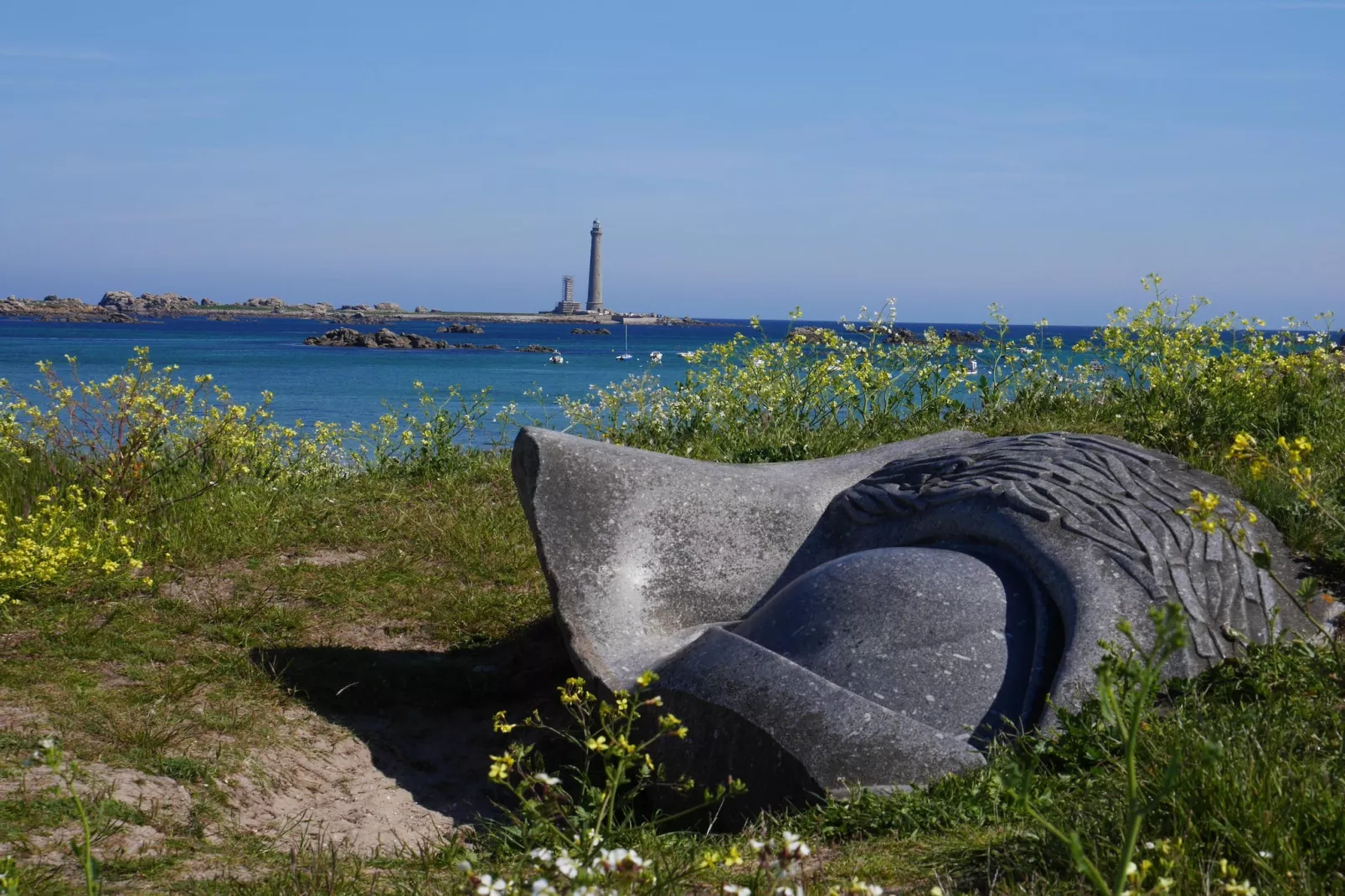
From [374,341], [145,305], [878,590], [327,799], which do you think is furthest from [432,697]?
[145,305]

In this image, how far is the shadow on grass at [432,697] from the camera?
4.45 m

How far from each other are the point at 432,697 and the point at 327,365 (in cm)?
4154

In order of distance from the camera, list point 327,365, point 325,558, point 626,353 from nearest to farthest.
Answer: point 325,558 < point 327,365 < point 626,353

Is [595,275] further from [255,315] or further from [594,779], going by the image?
[594,779]

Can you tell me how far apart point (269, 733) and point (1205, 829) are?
10.8 ft

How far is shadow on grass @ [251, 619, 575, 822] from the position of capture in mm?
4453

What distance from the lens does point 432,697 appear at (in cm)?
502

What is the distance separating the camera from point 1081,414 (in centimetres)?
779

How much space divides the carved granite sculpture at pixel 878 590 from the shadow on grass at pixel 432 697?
2.70 ft

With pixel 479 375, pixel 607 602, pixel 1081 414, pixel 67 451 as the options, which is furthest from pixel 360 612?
pixel 479 375

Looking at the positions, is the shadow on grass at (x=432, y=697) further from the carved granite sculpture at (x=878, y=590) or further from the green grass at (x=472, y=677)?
the carved granite sculpture at (x=878, y=590)

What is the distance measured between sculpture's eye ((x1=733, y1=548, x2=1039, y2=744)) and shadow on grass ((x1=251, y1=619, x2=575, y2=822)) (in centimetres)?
139

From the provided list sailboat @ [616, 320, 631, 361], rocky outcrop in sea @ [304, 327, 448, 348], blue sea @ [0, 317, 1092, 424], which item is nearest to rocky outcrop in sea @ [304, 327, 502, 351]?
rocky outcrop in sea @ [304, 327, 448, 348]

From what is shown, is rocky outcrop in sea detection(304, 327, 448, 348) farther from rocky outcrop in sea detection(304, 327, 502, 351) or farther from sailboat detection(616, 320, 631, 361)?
sailboat detection(616, 320, 631, 361)
